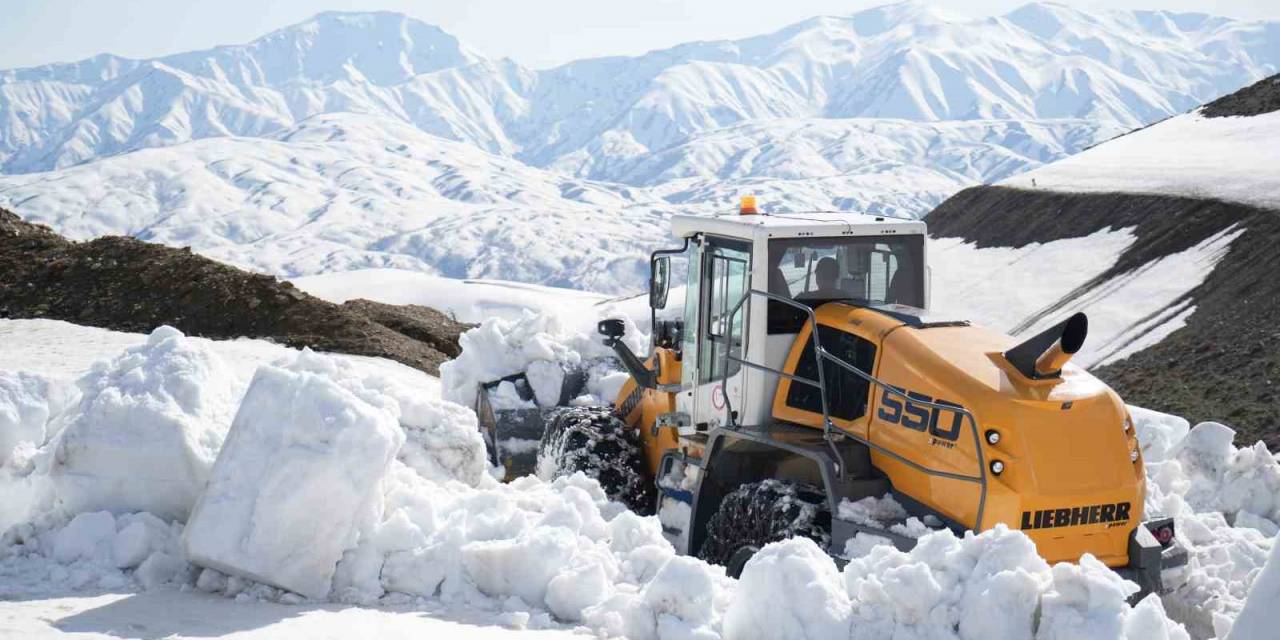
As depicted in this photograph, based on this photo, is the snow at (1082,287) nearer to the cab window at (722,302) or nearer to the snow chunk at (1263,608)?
the cab window at (722,302)

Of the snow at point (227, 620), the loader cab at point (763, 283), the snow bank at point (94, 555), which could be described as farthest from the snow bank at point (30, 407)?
the loader cab at point (763, 283)

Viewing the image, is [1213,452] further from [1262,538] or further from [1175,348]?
[1175,348]

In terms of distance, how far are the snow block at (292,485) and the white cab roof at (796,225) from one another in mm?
3176

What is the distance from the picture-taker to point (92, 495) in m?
8.27

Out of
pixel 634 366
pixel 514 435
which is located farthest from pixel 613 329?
pixel 514 435

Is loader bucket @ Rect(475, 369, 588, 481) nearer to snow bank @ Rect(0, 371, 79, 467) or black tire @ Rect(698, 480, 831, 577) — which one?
black tire @ Rect(698, 480, 831, 577)

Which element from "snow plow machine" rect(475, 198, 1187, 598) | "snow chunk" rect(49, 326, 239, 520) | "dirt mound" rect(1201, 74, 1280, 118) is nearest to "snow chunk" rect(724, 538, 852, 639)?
"snow plow machine" rect(475, 198, 1187, 598)

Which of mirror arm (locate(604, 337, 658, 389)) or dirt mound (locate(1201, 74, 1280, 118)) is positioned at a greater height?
dirt mound (locate(1201, 74, 1280, 118))

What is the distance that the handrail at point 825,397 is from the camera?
8.05 meters

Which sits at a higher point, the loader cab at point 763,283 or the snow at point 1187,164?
the snow at point 1187,164

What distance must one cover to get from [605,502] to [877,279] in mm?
2801

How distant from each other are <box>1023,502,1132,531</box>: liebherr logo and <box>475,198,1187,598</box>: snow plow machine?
0.03 feet

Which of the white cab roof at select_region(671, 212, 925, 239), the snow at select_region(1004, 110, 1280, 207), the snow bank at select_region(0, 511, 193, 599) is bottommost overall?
the snow bank at select_region(0, 511, 193, 599)

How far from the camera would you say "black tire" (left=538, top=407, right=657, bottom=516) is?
11.3 meters
